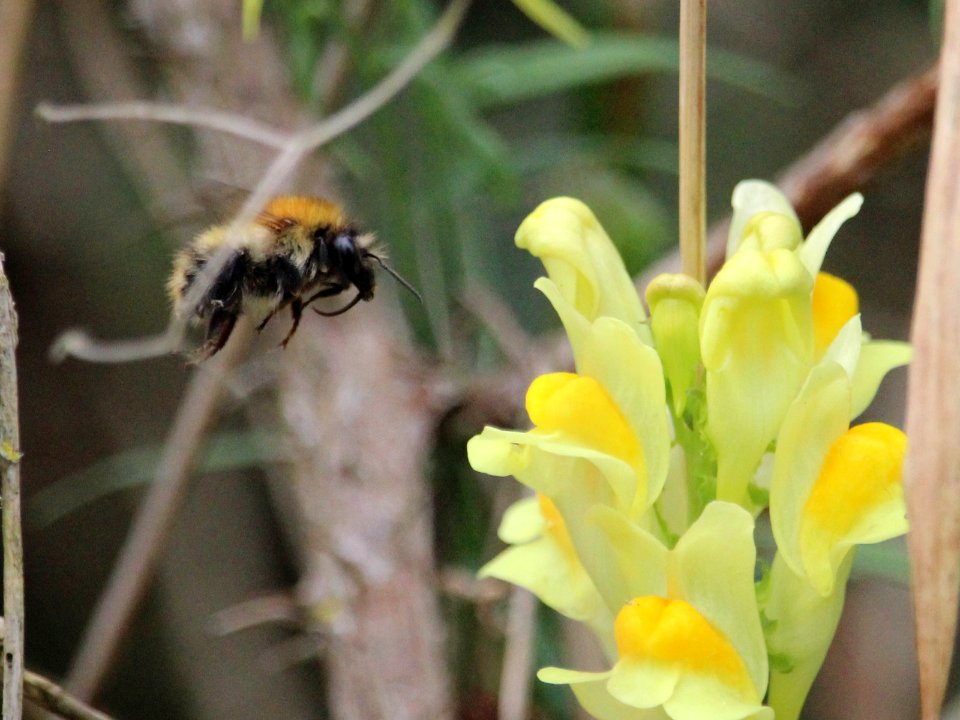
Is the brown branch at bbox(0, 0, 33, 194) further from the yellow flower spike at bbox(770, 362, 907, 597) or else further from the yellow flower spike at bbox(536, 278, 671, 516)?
the yellow flower spike at bbox(770, 362, 907, 597)

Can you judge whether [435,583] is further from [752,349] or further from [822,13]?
[822,13]

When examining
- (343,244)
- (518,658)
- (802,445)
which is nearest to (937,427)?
(802,445)

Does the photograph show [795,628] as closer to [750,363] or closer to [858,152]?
[750,363]

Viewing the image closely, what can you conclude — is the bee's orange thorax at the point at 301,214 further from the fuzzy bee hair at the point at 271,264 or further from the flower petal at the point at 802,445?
the flower petal at the point at 802,445

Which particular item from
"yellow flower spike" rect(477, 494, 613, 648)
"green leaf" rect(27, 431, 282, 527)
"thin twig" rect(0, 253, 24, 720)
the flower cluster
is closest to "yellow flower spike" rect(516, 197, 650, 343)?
the flower cluster

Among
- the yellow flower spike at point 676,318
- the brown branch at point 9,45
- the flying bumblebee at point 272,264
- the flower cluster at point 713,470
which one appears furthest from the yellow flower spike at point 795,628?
the brown branch at point 9,45

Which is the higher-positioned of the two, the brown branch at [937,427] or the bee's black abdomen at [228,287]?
the bee's black abdomen at [228,287]

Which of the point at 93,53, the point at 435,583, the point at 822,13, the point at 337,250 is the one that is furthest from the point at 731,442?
the point at 822,13
